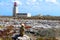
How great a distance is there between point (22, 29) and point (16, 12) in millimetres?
93362

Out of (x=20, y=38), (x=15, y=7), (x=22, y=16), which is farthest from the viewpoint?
(x=22, y=16)

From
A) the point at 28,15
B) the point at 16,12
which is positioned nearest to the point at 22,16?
the point at 28,15

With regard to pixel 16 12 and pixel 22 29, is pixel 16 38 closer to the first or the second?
pixel 22 29

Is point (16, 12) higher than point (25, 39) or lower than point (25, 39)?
lower

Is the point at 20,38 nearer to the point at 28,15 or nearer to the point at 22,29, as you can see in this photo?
the point at 22,29

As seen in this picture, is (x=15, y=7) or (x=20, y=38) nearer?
(x=20, y=38)

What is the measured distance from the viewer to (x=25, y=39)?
9.86 metres

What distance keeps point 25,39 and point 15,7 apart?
288 feet

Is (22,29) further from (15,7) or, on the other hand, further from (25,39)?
(15,7)

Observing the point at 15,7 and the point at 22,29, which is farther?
the point at 15,7

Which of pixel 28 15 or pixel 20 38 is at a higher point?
pixel 20 38

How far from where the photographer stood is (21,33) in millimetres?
9891

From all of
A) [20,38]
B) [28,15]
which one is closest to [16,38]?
[20,38]

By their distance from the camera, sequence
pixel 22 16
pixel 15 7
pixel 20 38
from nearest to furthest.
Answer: pixel 20 38, pixel 15 7, pixel 22 16
